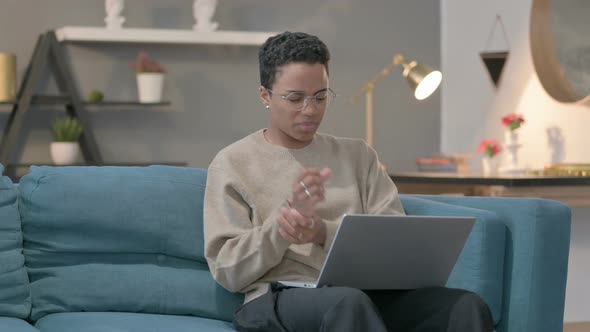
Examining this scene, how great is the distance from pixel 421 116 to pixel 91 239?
3567mm

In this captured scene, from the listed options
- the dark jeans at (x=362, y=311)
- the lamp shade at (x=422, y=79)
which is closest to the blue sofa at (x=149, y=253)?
the dark jeans at (x=362, y=311)

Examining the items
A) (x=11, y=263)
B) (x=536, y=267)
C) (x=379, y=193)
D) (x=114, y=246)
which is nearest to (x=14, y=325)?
(x=11, y=263)

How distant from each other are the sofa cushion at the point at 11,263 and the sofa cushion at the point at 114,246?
3 cm

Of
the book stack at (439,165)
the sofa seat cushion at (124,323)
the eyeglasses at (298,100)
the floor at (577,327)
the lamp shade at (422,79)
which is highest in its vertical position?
the eyeglasses at (298,100)

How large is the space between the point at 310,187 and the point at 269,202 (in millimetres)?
359

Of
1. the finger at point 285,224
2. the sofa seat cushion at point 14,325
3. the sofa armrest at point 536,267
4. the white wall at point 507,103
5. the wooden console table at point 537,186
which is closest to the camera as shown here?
the finger at point 285,224

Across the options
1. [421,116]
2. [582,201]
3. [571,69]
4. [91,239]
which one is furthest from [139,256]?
[421,116]

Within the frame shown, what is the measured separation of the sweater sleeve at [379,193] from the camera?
2359mm

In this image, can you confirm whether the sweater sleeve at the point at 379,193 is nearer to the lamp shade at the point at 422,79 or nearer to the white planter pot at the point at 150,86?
the lamp shade at the point at 422,79

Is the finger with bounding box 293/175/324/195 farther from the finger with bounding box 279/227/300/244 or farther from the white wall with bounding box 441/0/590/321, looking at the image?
the white wall with bounding box 441/0/590/321

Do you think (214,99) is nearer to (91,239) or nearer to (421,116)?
(421,116)

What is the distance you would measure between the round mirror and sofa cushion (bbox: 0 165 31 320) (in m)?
2.75

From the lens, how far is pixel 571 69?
4566 mm

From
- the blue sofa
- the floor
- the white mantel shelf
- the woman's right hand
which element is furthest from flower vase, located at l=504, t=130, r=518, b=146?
the woman's right hand
